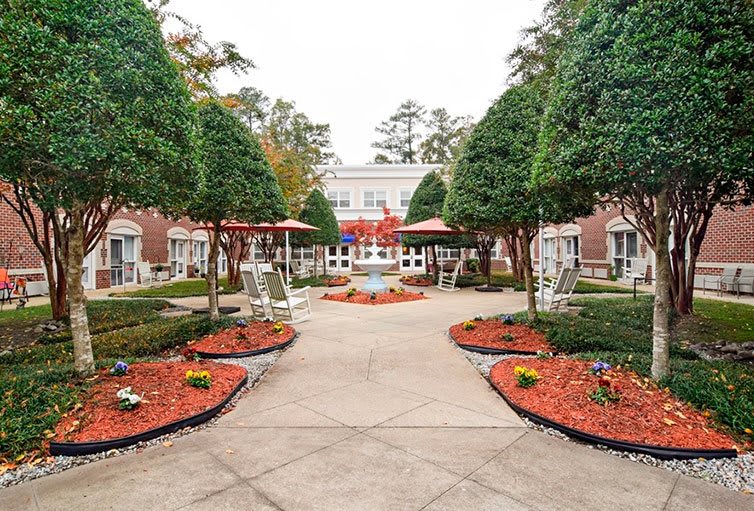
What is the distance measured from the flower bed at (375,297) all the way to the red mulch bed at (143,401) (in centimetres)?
677

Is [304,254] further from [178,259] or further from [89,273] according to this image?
[89,273]

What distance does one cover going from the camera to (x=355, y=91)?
2411 centimetres

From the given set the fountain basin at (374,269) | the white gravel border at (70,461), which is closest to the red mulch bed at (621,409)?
the white gravel border at (70,461)

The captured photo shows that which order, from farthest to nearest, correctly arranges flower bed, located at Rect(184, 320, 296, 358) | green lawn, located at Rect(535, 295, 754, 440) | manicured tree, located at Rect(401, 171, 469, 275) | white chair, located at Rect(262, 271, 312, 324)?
manicured tree, located at Rect(401, 171, 469, 275)
white chair, located at Rect(262, 271, 312, 324)
flower bed, located at Rect(184, 320, 296, 358)
green lawn, located at Rect(535, 295, 754, 440)

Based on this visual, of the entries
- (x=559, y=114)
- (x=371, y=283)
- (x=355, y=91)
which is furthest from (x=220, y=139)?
(x=355, y=91)

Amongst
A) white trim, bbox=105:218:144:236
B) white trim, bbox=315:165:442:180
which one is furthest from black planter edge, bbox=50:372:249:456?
white trim, bbox=315:165:442:180

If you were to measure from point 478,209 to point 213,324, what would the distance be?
15.0 ft

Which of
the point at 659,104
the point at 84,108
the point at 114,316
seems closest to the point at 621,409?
the point at 659,104

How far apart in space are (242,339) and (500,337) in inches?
144

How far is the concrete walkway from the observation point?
2143mm

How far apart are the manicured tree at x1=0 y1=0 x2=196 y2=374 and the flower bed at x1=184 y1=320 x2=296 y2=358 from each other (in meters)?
1.66

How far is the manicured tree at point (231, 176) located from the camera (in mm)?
6496

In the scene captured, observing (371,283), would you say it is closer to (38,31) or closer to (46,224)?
(46,224)

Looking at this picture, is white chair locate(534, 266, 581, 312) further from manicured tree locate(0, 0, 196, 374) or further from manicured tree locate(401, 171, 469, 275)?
manicured tree locate(401, 171, 469, 275)
